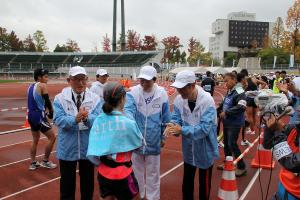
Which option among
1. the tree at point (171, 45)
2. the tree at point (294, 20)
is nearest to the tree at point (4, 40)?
the tree at point (171, 45)

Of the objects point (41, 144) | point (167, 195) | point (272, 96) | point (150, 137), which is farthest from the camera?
point (41, 144)

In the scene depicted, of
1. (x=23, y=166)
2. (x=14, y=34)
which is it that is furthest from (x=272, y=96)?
(x=14, y=34)

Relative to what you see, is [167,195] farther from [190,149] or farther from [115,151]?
[115,151]

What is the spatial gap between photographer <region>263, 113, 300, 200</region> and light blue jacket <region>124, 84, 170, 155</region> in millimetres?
2251

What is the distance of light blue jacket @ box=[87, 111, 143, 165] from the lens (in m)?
3.30

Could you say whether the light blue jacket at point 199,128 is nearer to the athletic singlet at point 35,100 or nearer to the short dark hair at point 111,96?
the short dark hair at point 111,96

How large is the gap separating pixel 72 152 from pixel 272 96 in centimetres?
250

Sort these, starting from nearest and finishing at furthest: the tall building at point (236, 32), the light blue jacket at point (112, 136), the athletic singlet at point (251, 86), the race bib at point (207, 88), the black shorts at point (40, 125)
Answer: the light blue jacket at point (112, 136) → the black shorts at point (40, 125) → the athletic singlet at point (251, 86) → the race bib at point (207, 88) → the tall building at point (236, 32)

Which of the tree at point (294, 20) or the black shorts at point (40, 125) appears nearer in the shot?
the black shorts at point (40, 125)

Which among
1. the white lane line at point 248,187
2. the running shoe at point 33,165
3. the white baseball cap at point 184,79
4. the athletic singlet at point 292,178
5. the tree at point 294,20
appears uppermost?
the tree at point 294,20

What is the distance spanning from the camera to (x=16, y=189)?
5.80 m

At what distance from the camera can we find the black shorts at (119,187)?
10.9 ft

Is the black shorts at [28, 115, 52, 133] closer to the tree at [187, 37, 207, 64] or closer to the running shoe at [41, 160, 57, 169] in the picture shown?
the running shoe at [41, 160, 57, 169]

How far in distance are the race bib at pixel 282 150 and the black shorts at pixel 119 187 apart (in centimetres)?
140
